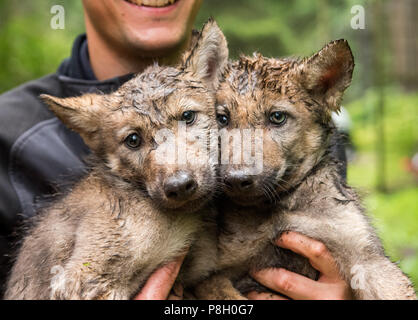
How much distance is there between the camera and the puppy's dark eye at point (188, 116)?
3016mm

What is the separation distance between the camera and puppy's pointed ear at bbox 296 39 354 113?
2986 millimetres

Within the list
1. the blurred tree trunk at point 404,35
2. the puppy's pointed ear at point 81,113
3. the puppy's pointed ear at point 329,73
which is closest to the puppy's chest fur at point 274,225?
the puppy's pointed ear at point 329,73

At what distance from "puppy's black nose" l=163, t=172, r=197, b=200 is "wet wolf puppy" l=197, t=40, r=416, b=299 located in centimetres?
27

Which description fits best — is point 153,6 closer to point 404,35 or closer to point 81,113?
point 81,113

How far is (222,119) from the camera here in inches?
123

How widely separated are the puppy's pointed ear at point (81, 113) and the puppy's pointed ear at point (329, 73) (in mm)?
1348

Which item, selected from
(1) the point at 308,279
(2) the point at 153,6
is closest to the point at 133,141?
(2) the point at 153,6

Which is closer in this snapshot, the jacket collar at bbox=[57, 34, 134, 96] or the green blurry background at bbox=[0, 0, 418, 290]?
the jacket collar at bbox=[57, 34, 134, 96]

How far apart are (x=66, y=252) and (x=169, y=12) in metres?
1.94

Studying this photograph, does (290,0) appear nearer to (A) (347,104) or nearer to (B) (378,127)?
(B) (378,127)

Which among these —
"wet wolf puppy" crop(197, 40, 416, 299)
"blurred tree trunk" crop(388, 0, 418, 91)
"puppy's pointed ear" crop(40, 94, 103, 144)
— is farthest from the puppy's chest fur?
"blurred tree trunk" crop(388, 0, 418, 91)

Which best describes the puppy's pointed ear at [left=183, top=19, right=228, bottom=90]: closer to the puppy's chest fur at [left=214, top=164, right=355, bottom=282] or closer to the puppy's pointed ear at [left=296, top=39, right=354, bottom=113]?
the puppy's pointed ear at [left=296, top=39, right=354, bottom=113]

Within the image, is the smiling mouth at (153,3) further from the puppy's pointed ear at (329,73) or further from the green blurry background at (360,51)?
the green blurry background at (360,51)

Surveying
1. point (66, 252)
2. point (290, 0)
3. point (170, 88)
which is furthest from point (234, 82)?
point (290, 0)
